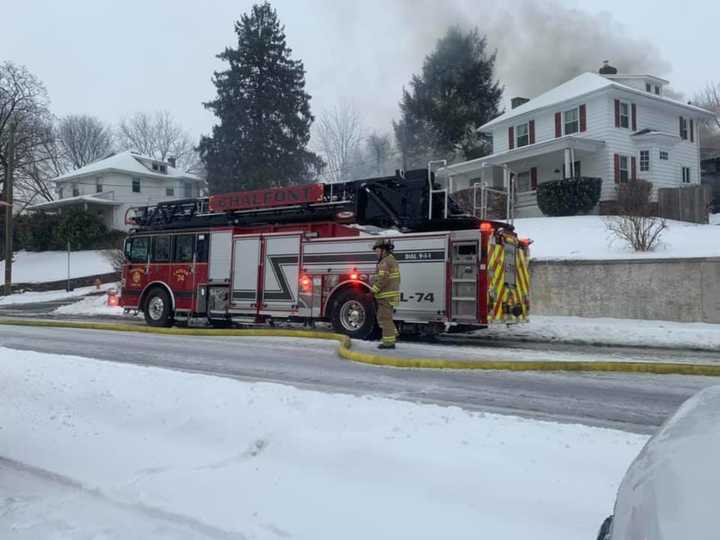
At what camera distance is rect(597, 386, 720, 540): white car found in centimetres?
141

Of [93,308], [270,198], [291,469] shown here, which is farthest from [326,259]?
[93,308]

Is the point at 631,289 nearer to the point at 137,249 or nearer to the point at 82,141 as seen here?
the point at 137,249

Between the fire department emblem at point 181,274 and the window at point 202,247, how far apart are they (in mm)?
464

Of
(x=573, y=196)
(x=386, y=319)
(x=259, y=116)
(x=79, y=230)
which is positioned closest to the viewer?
(x=386, y=319)

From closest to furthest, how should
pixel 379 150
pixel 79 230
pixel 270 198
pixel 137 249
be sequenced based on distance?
pixel 270 198 < pixel 137 249 < pixel 79 230 < pixel 379 150

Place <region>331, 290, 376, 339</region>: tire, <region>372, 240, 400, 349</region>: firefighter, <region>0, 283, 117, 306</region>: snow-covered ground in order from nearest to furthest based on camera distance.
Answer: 1. <region>372, 240, 400, 349</region>: firefighter
2. <region>331, 290, 376, 339</region>: tire
3. <region>0, 283, 117, 306</region>: snow-covered ground

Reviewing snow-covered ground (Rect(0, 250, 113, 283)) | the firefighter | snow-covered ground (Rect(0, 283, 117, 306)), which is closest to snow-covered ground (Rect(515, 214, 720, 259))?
the firefighter

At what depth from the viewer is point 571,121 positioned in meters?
29.7

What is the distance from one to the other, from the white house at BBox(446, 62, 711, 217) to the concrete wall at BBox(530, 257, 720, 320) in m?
12.6

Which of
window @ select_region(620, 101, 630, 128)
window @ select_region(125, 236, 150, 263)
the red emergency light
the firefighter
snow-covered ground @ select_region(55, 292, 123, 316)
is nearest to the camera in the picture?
the firefighter

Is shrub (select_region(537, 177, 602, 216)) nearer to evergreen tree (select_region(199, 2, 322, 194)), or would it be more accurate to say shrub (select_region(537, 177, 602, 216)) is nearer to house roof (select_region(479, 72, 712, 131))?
house roof (select_region(479, 72, 712, 131))

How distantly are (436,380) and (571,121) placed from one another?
85.3 ft

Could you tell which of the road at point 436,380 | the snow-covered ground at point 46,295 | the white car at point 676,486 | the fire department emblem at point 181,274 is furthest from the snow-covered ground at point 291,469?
the snow-covered ground at point 46,295

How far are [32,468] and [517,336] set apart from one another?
31.5ft
